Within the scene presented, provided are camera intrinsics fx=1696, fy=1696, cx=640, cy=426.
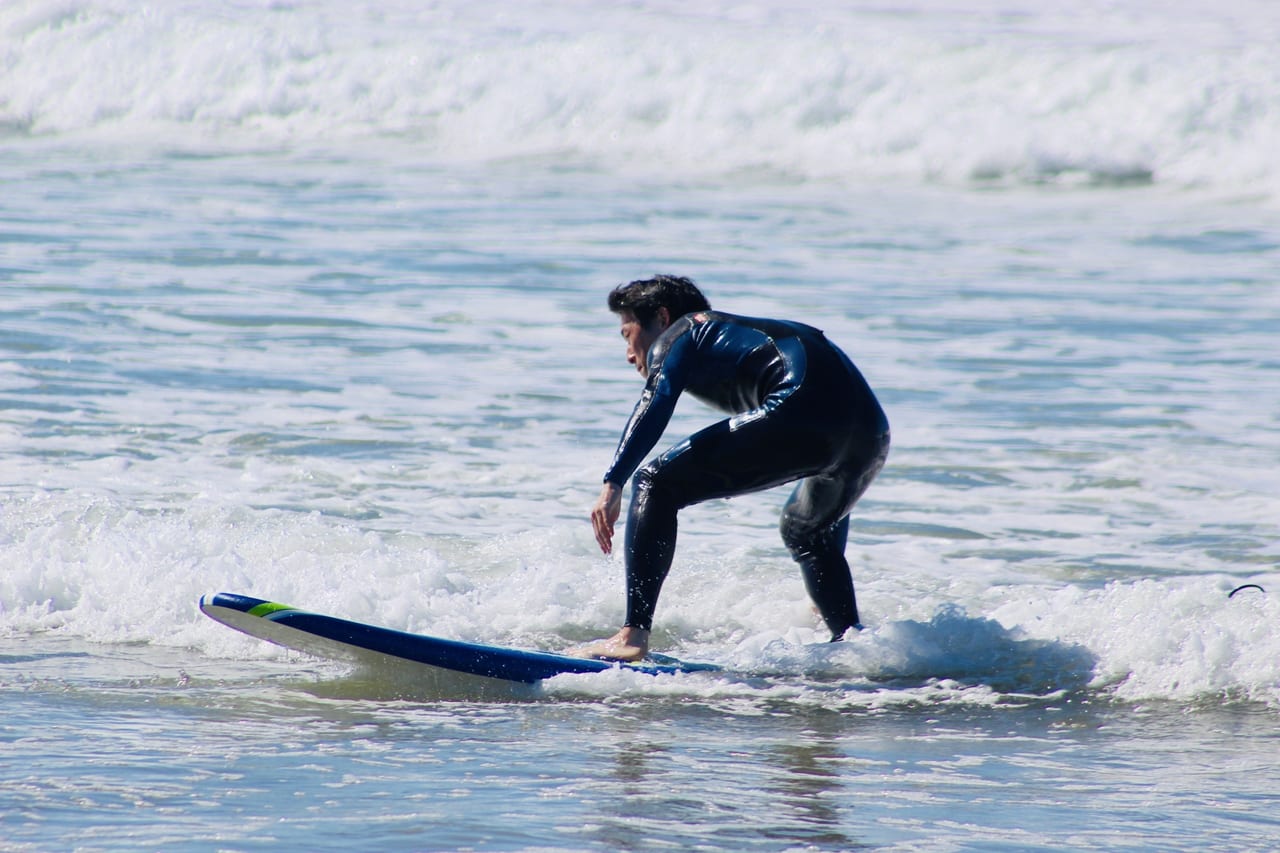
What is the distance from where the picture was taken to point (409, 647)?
5328 millimetres

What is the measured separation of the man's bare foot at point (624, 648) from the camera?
5.43 m

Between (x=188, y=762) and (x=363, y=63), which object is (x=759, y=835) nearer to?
(x=188, y=762)

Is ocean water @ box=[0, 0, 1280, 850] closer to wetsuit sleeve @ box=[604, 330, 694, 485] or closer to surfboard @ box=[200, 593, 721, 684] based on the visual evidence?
surfboard @ box=[200, 593, 721, 684]

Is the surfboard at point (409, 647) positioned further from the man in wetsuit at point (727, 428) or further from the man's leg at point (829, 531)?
the man's leg at point (829, 531)

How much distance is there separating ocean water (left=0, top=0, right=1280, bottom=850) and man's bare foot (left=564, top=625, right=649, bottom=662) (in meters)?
0.16

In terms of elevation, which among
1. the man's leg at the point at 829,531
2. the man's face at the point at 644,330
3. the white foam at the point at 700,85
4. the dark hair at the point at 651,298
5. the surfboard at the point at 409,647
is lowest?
Result: the surfboard at the point at 409,647

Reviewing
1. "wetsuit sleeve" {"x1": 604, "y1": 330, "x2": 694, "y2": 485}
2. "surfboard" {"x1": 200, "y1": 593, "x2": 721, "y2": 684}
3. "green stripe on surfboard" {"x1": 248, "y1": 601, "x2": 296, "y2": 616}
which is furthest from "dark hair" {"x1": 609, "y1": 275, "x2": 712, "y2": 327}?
"green stripe on surfboard" {"x1": 248, "y1": 601, "x2": 296, "y2": 616}

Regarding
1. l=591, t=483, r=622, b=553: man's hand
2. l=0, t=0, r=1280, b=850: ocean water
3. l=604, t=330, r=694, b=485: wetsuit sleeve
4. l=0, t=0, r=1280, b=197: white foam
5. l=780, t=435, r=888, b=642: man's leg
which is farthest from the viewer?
l=0, t=0, r=1280, b=197: white foam

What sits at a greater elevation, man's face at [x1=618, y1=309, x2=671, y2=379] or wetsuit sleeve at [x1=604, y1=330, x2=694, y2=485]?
man's face at [x1=618, y1=309, x2=671, y2=379]

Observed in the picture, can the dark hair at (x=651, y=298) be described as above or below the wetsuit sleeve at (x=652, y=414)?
above

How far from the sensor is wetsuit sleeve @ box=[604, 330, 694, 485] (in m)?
5.30

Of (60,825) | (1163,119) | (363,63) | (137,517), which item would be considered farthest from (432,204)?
(60,825)

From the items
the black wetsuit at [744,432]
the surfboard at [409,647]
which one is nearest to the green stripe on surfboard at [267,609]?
the surfboard at [409,647]

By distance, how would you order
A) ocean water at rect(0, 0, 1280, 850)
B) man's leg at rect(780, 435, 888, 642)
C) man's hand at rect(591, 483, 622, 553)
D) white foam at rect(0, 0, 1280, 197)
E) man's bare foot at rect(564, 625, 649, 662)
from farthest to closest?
1. white foam at rect(0, 0, 1280, 197)
2. man's leg at rect(780, 435, 888, 642)
3. man's bare foot at rect(564, 625, 649, 662)
4. man's hand at rect(591, 483, 622, 553)
5. ocean water at rect(0, 0, 1280, 850)
